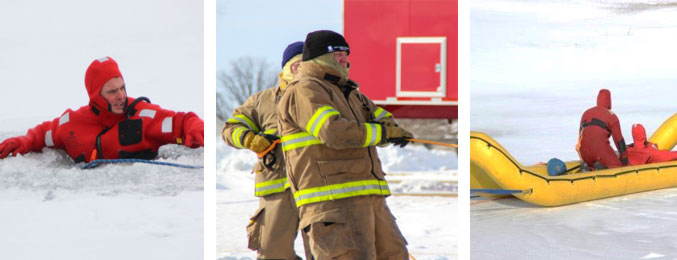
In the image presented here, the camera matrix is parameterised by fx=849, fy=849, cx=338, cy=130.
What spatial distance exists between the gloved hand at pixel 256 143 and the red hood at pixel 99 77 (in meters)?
1.23

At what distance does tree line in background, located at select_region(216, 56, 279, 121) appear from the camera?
6.74m

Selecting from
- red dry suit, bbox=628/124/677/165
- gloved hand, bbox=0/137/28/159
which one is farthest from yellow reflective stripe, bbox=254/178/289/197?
red dry suit, bbox=628/124/677/165

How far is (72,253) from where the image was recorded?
13.1ft

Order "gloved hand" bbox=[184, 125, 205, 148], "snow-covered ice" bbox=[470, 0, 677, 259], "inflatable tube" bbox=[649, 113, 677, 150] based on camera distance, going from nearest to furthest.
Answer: "gloved hand" bbox=[184, 125, 205, 148], "snow-covered ice" bbox=[470, 0, 677, 259], "inflatable tube" bbox=[649, 113, 677, 150]

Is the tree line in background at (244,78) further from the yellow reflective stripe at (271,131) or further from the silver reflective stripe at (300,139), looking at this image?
the silver reflective stripe at (300,139)

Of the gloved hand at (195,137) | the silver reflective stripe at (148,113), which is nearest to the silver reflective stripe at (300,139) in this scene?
the gloved hand at (195,137)

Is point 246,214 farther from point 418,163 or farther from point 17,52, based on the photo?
point 418,163

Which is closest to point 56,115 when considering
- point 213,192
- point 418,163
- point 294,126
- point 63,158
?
point 63,158

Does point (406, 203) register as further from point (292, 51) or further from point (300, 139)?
point (300, 139)

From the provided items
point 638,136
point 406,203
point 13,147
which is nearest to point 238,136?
point 13,147

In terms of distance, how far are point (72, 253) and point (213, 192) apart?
2.76ft

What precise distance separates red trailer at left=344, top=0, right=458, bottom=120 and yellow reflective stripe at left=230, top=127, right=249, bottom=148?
2.24 metres

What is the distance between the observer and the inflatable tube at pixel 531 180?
4.83 metres

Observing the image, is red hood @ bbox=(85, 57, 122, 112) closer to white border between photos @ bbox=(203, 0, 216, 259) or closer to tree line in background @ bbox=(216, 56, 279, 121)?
white border between photos @ bbox=(203, 0, 216, 259)
